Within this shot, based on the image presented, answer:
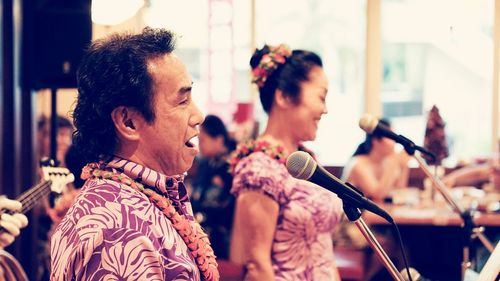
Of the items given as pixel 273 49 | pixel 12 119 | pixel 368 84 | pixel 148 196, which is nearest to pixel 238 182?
pixel 273 49

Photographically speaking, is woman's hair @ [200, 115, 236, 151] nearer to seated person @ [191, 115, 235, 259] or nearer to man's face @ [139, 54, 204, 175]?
seated person @ [191, 115, 235, 259]

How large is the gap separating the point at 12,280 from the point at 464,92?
715 centimetres

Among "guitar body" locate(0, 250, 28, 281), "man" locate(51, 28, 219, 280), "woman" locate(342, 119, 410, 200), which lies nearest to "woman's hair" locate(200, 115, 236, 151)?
"woman" locate(342, 119, 410, 200)

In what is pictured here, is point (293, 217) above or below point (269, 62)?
below

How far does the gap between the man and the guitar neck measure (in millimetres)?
846

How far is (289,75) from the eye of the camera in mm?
2467

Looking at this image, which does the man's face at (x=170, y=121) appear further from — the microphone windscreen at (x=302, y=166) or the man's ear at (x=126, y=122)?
the microphone windscreen at (x=302, y=166)

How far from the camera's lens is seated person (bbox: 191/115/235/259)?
532 cm

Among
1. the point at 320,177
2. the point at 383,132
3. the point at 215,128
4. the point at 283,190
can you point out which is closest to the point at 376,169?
the point at 215,128

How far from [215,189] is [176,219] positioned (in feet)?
13.2

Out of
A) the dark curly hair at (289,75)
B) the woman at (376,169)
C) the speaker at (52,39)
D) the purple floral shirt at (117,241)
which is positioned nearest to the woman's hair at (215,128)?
the woman at (376,169)

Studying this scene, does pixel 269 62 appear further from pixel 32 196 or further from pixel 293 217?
pixel 32 196

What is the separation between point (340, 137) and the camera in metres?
8.77

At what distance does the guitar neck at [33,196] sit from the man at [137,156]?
33.3 inches
